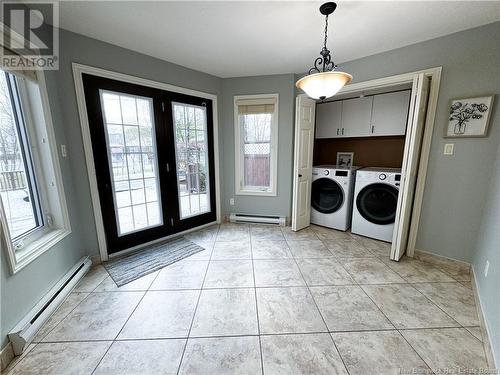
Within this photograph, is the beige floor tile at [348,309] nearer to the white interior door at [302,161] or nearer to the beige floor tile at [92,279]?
the white interior door at [302,161]

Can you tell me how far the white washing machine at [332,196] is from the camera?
2932 millimetres

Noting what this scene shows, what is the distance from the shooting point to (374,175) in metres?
2.67

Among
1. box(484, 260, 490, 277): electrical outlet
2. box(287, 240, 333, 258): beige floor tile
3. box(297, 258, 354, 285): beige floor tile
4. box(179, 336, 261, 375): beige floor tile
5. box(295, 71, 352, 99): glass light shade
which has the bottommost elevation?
box(179, 336, 261, 375): beige floor tile

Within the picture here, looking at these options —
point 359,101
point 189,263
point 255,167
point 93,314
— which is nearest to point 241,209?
point 255,167

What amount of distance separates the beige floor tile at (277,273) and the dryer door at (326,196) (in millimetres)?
1235

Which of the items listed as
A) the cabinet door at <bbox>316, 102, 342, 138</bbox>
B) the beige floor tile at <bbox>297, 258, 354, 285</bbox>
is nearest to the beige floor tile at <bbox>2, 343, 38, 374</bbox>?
the beige floor tile at <bbox>297, 258, 354, 285</bbox>

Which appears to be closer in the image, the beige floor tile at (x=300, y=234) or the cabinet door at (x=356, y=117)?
the beige floor tile at (x=300, y=234)

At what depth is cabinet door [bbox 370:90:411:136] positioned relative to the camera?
9.02 feet

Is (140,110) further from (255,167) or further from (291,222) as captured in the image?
(291,222)

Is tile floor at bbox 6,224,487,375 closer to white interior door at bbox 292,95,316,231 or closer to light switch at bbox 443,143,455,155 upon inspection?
white interior door at bbox 292,95,316,231

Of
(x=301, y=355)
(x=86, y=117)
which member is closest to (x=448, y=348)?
(x=301, y=355)

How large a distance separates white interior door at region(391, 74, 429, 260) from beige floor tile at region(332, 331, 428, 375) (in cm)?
116

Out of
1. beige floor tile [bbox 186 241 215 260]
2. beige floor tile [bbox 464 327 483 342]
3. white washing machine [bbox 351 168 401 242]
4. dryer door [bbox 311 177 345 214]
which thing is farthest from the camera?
dryer door [bbox 311 177 345 214]

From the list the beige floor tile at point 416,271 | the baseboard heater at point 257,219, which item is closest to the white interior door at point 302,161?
the baseboard heater at point 257,219
